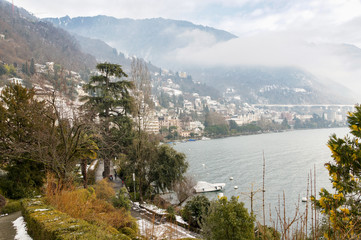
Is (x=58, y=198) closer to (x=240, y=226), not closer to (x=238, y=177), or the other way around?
(x=240, y=226)

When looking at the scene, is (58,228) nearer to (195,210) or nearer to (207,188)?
(195,210)

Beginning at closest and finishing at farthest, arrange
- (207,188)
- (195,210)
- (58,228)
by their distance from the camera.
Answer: (58,228)
(195,210)
(207,188)

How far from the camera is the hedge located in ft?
10.6

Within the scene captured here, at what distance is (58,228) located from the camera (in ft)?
11.4

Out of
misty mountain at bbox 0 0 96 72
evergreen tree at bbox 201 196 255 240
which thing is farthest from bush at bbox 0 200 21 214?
misty mountain at bbox 0 0 96 72

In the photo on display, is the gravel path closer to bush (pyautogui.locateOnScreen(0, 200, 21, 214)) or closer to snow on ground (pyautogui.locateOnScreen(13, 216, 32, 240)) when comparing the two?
snow on ground (pyautogui.locateOnScreen(13, 216, 32, 240))

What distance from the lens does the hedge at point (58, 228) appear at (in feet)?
10.6

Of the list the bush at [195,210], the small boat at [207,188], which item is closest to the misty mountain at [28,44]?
the small boat at [207,188]

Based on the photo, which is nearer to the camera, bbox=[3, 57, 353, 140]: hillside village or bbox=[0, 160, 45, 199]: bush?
bbox=[3, 57, 353, 140]: hillside village

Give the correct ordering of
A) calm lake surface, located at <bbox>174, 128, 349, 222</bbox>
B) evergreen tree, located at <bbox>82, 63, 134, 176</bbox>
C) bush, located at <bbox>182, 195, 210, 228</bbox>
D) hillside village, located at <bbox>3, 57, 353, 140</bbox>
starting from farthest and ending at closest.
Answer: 1. calm lake surface, located at <bbox>174, 128, 349, 222</bbox>
2. evergreen tree, located at <bbox>82, 63, 134, 176</bbox>
3. bush, located at <bbox>182, 195, 210, 228</bbox>
4. hillside village, located at <bbox>3, 57, 353, 140</bbox>

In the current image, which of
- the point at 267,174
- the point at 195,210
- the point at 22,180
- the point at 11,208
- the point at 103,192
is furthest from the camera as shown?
the point at 267,174

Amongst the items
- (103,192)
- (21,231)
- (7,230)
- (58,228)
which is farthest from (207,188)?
(58,228)

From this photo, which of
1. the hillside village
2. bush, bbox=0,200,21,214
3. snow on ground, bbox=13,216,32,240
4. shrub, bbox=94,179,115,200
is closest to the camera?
snow on ground, bbox=13,216,32,240

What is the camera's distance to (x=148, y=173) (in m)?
15.7
